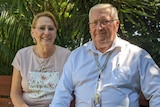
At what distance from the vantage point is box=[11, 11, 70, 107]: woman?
3132 millimetres

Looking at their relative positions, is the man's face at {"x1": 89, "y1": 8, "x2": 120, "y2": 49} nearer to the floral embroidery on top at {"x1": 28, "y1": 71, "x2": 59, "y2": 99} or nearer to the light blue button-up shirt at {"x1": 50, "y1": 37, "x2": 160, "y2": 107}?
the light blue button-up shirt at {"x1": 50, "y1": 37, "x2": 160, "y2": 107}

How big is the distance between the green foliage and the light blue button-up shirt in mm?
887

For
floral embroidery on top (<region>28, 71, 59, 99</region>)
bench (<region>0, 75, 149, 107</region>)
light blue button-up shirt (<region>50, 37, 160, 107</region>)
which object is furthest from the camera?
bench (<region>0, 75, 149, 107</region>)

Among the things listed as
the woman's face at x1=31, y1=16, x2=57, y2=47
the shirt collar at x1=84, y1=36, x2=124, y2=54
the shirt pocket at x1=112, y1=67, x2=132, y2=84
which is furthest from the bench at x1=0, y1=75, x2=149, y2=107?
the shirt pocket at x1=112, y1=67, x2=132, y2=84

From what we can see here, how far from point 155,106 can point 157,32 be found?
1.47 m

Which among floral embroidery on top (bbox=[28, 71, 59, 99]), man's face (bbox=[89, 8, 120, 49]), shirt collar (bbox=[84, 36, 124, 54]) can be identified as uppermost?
man's face (bbox=[89, 8, 120, 49])

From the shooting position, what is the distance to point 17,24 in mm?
4137

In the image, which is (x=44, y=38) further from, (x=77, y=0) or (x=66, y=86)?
(x=77, y=0)

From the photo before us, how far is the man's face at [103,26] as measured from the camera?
2730mm

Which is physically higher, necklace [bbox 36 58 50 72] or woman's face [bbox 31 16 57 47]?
woman's face [bbox 31 16 57 47]

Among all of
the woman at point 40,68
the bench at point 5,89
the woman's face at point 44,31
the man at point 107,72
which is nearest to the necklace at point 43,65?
the woman at point 40,68

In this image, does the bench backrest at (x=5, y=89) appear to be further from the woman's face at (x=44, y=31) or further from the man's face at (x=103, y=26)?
the man's face at (x=103, y=26)

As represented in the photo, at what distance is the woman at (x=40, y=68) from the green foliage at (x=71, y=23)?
0.61 m

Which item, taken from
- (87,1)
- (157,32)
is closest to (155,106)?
(157,32)
